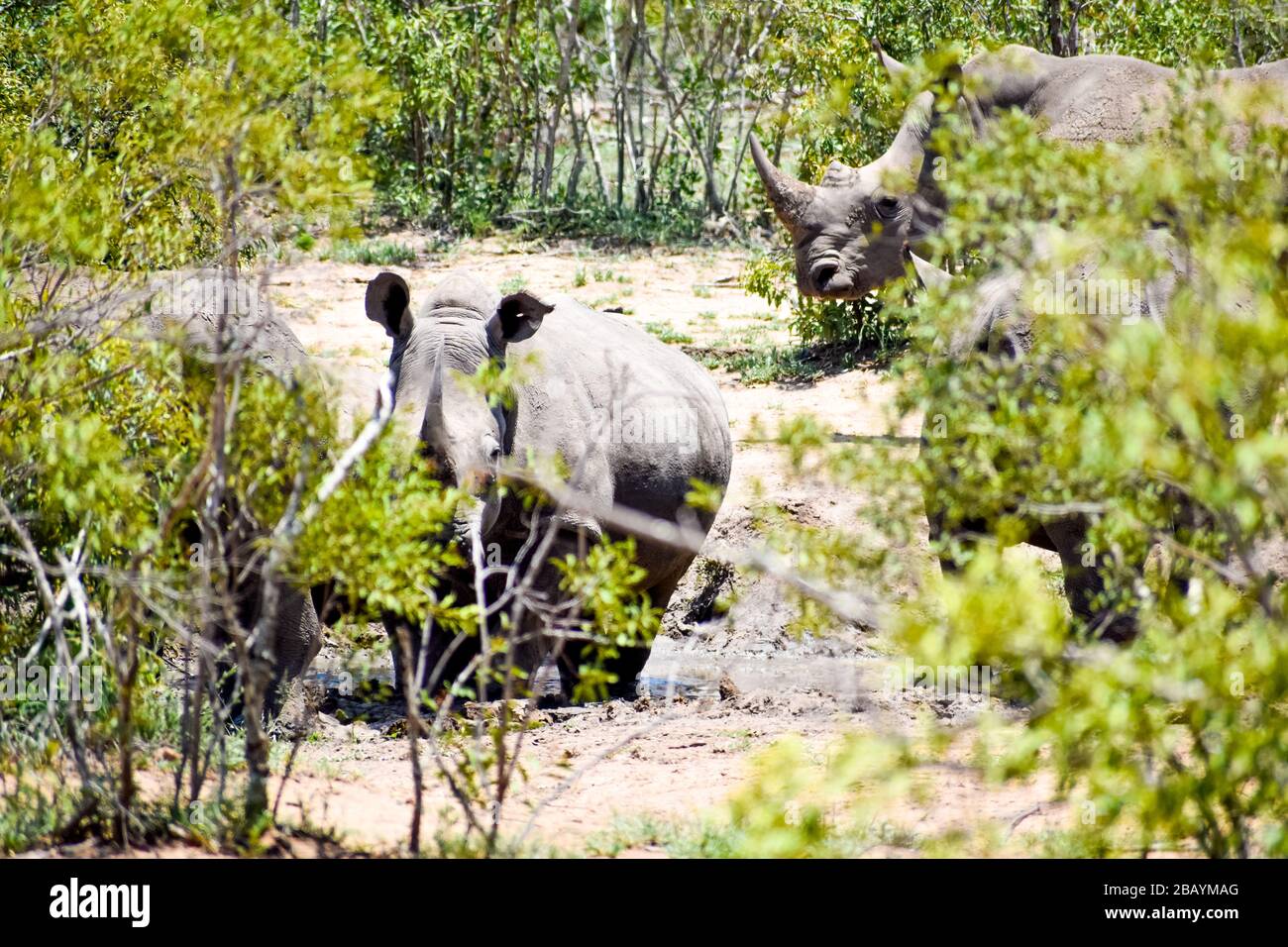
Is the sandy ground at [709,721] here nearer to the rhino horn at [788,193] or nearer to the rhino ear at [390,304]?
the rhino ear at [390,304]

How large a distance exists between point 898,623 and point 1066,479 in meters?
0.84

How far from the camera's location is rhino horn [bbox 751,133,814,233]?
11.3 metres

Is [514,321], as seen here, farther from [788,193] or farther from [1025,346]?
[788,193]

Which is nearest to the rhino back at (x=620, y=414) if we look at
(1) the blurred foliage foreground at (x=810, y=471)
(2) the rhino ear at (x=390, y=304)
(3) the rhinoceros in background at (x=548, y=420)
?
(3) the rhinoceros in background at (x=548, y=420)

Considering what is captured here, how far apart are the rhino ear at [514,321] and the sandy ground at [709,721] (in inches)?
29.3

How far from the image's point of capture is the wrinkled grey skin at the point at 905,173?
1047cm

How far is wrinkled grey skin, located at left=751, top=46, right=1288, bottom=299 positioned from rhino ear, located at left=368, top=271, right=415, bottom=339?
12.0 feet

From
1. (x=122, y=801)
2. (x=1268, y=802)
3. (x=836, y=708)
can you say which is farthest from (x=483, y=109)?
(x=1268, y=802)

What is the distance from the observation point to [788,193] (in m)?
11.4

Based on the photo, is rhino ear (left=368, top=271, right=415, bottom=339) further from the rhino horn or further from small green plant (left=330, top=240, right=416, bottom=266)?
small green plant (left=330, top=240, right=416, bottom=266)

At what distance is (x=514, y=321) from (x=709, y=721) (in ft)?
7.19

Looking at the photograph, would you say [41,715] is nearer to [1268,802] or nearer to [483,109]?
[1268,802]

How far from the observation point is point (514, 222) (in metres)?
20.2

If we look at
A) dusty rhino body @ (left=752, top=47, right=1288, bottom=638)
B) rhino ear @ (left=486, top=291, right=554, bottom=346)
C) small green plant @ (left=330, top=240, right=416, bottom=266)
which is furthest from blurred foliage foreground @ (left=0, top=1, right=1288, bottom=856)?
small green plant @ (left=330, top=240, right=416, bottom=266)
